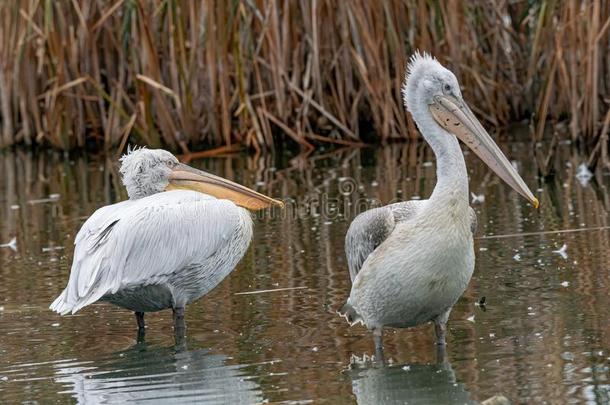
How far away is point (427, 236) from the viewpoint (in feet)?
15.1

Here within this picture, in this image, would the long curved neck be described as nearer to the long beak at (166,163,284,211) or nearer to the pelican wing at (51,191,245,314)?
the pelican wing at (51,191,245,314)

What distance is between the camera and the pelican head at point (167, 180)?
5945mm

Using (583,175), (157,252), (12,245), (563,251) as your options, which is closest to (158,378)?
(157,252)

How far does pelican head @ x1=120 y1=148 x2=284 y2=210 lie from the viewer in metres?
5.95

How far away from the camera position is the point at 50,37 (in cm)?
1055

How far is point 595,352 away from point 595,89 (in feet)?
15.3

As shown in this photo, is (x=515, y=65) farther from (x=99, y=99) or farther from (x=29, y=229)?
(x=29, y=229)

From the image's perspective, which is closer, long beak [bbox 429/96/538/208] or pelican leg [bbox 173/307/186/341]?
long beak [bbox 429/96/538/208]

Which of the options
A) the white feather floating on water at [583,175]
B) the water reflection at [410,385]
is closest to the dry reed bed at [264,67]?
the white feather floating on water at [583,175]

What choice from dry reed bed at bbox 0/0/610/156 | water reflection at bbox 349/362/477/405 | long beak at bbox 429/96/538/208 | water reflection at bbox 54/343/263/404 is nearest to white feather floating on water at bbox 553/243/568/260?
long beak at bbox 429/96/538/208

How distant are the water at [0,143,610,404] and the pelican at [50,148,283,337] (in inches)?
7.2

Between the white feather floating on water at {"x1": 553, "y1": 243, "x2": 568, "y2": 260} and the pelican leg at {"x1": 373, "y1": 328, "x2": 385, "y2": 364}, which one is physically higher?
the white feather floating on water at {"x1": 553, "y1": 243, "x2": 568, "y2": 260}

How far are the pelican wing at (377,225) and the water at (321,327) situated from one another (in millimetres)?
404

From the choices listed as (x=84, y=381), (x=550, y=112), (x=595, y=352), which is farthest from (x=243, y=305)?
(x=550, y=112)
